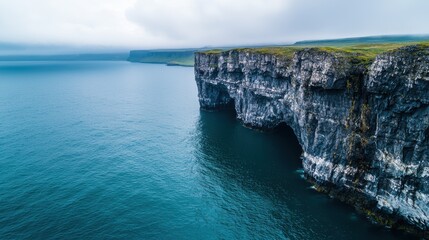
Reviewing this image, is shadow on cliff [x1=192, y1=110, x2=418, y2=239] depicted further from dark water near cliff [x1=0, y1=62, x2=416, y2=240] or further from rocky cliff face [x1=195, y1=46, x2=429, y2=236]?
rocky cliff face [x1=195, y1=46, x2=429, y2=236]

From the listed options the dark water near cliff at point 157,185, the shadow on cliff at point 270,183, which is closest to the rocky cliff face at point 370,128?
the shadow on cliff at point 270,183

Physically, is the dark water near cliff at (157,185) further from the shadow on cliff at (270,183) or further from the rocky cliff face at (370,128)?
the rocky cliff face at (370,128)

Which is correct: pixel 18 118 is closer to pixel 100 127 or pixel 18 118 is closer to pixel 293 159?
pixel 100 127

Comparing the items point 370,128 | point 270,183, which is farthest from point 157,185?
point 370,128

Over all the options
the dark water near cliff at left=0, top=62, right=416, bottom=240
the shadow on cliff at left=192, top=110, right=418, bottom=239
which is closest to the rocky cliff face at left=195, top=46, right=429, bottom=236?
the shadow on cliff at left=192, top=110, right=418, bottom=239

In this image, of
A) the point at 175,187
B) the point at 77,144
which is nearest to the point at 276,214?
the point at 175,187

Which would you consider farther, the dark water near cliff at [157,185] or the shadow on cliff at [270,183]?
the shadow on cliff at [270,183]
